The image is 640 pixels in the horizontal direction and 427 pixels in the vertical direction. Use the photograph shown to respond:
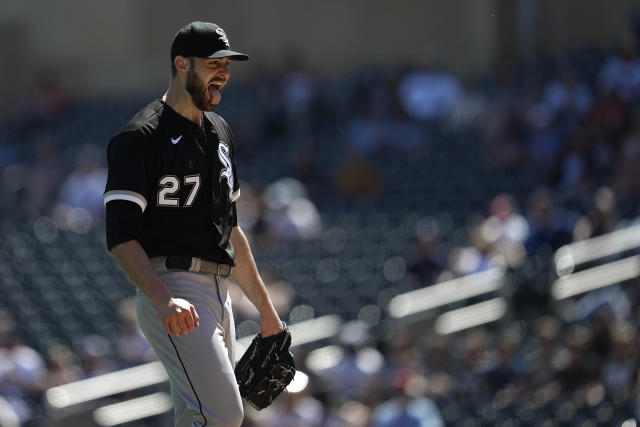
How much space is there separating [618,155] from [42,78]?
11.9m

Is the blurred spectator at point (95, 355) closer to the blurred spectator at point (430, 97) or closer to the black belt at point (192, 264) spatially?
the blurred spectator at point (430, 97)

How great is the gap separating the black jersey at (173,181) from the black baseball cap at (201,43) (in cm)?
22

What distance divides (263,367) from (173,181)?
782 mm

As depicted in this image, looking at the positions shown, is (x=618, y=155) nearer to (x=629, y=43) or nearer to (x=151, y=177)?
(x=629, y=43)

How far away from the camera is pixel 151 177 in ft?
12.5

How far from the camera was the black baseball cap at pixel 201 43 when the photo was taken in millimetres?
3828

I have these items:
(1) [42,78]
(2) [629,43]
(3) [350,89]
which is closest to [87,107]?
(1) [42,78]

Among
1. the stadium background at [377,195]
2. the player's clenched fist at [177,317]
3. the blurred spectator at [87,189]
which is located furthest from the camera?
the blurred spectator at [87,189]

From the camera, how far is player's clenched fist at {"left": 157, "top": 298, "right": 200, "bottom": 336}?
11.8 ft

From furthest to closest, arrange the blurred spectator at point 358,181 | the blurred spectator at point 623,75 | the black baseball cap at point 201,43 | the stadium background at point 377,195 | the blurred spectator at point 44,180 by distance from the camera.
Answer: the blurred spectator at point 44,180 < the blurred spectator at point 358,181 < the blurred spectator at point 623,75 < the stadium background at point 377,195 < the black baseball cap at point 201,43

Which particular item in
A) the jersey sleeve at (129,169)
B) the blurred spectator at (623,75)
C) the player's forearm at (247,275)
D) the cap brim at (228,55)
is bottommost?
the blurred spectator at (623,75)

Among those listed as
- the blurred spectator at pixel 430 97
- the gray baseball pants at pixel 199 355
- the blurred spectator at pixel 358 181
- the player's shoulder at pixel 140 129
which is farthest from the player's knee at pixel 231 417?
the blurred spectator at pixel 430 97

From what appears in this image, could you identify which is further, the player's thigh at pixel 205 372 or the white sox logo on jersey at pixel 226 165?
the white sox logo on jersey at pixel 226 165

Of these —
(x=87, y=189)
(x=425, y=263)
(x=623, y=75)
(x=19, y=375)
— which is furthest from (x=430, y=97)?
(x=19, y=375)
